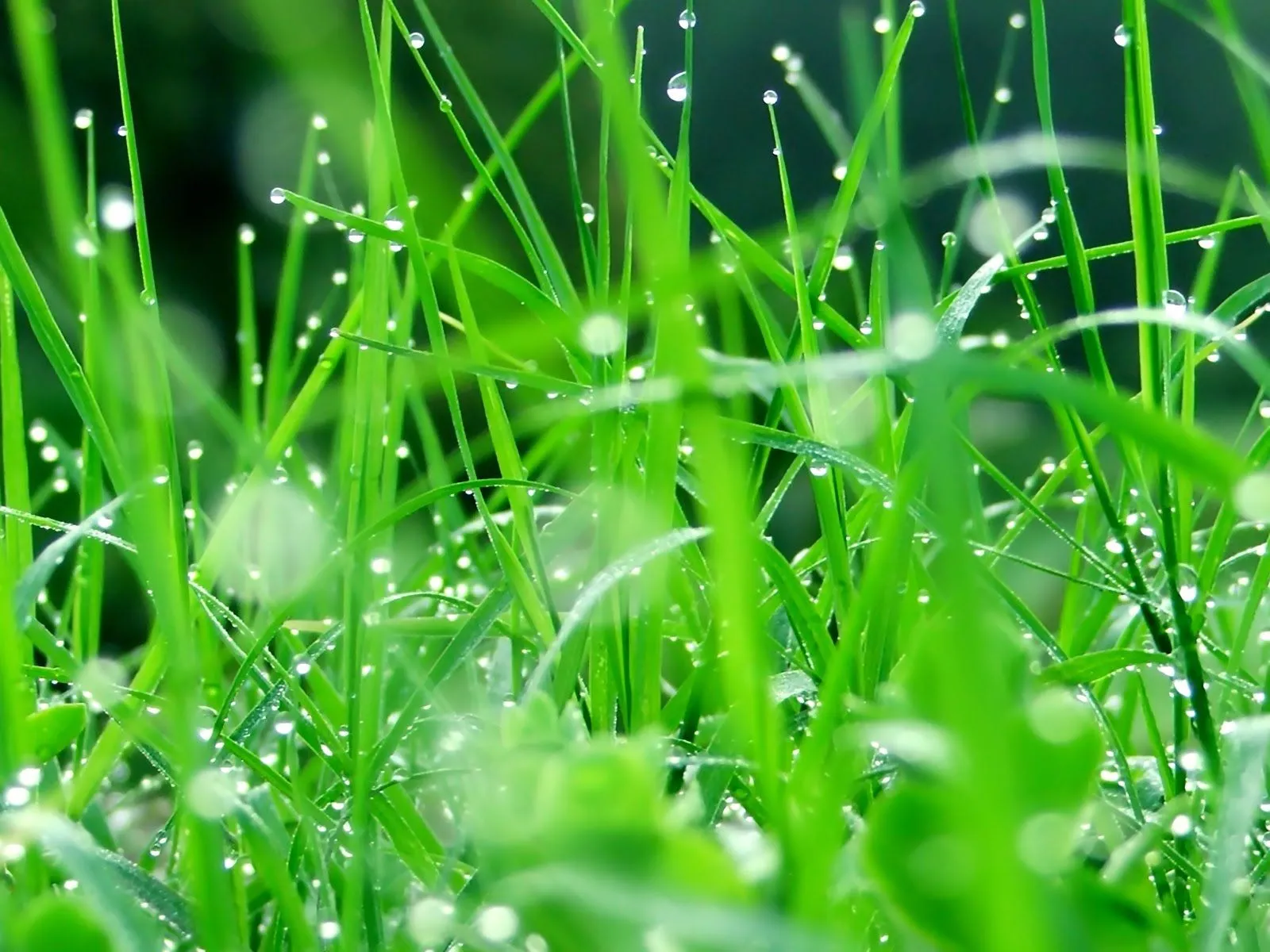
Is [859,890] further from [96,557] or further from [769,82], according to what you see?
[769,82]

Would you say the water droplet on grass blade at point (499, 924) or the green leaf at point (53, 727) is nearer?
the water droplet on grass blade at point (499, 924)

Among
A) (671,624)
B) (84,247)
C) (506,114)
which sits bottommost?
(671,624)

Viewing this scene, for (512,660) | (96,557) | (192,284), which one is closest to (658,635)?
(512,660)

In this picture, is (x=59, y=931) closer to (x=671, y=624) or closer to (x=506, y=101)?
(x=671, y=624)

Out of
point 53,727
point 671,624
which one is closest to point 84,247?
point 53,727

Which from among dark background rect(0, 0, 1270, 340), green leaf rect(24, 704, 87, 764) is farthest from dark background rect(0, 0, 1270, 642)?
green leaf rect(24, 704, 87, 764)

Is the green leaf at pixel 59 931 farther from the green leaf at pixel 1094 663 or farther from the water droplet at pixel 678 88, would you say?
the water droplet at pixel 678 88

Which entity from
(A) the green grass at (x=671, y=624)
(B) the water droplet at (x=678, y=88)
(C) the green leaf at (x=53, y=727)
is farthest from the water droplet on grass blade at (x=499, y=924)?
(B) the water droplet at (x=678, y=88)
